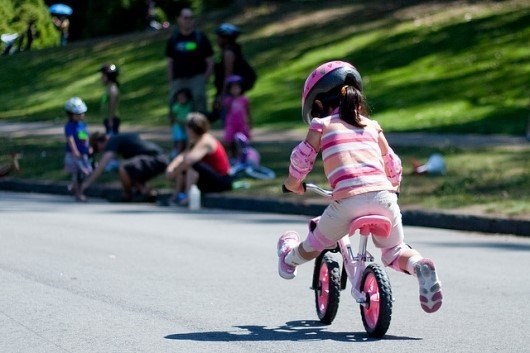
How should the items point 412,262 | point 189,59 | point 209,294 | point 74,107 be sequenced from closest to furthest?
point 412,262
point 209,294
point 74,107
point 189,59

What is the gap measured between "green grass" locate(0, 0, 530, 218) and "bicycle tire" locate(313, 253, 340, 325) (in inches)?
255

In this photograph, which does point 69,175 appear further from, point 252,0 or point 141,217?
point 252,0

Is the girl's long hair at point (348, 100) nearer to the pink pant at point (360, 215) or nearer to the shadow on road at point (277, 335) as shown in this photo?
the pink pant at point (360, 215)

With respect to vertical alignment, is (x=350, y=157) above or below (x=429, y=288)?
above

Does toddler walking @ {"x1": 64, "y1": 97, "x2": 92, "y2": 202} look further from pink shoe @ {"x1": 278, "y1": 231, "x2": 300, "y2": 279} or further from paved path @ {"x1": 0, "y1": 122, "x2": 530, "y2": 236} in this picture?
pink shoe @ {"x1": 278, "y1": 231, "x2": 300, "y2": 279}

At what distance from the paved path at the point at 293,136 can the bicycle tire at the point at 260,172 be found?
279 centimetres

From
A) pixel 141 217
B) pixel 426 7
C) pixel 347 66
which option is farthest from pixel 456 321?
pixel 426 7

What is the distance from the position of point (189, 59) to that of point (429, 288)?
44.2 feet

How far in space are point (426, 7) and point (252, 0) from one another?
7447mm

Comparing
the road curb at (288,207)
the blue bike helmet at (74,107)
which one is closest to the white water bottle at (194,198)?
the road curb at (288,207)

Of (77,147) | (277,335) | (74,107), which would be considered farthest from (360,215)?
(77,147)

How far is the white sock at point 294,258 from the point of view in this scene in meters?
8.14

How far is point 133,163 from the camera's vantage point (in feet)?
58.7

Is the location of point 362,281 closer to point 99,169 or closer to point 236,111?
point 99,169
